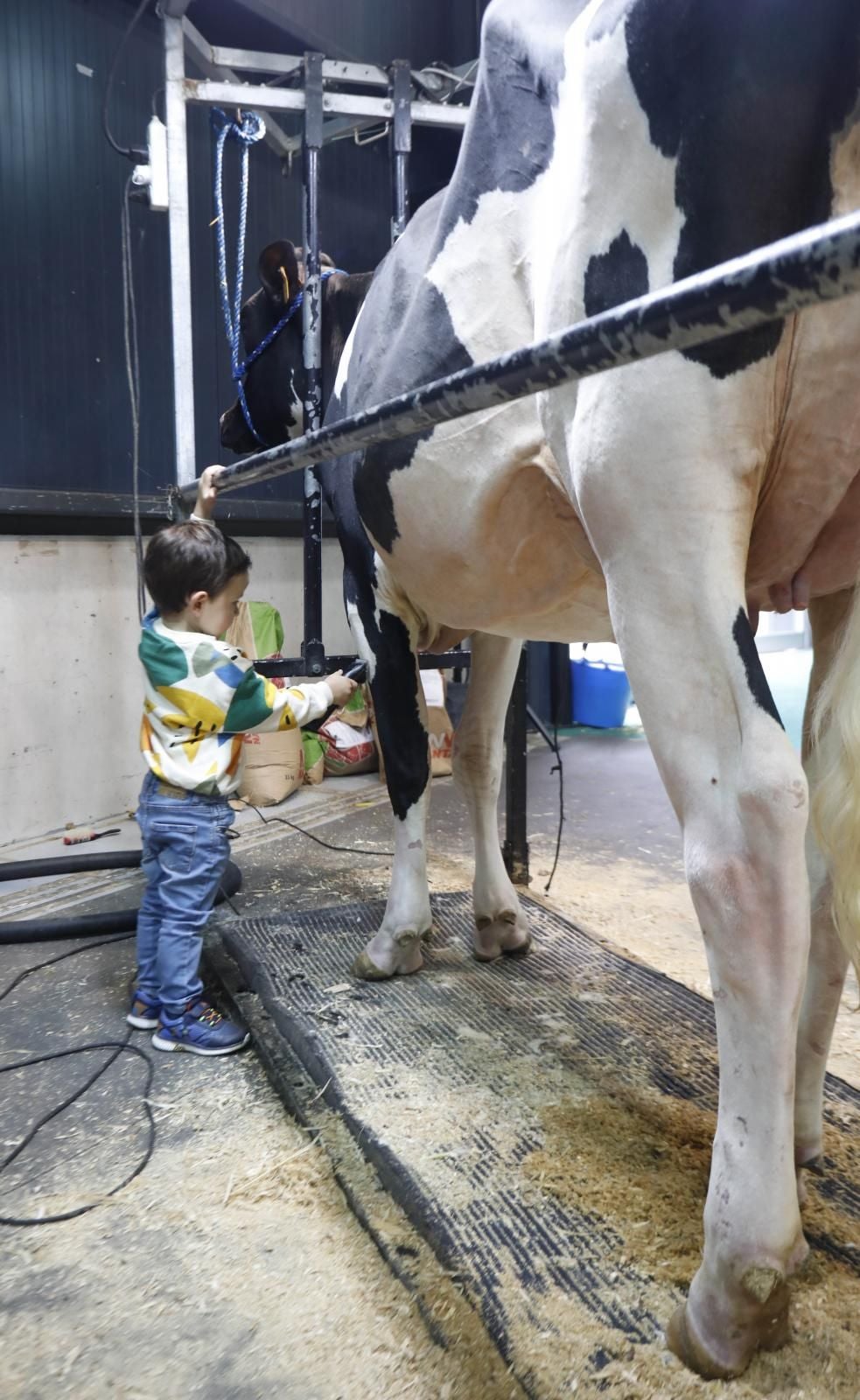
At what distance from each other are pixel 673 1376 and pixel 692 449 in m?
0.99

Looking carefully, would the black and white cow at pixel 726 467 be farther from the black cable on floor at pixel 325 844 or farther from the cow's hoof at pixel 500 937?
the black cable on floor at pixel 325 844

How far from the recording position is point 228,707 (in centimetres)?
194

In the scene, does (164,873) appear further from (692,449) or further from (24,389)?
(24,389)

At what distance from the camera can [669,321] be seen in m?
0.76

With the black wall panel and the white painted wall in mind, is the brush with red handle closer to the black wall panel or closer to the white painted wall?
the white painted wall

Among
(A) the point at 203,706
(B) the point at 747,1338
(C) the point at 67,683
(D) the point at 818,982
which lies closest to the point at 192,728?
(A) the point at 203,706

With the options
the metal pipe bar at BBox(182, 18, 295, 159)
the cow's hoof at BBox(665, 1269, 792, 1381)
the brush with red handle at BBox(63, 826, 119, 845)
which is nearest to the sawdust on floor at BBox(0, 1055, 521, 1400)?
the cow's hoof at BBox(665, 1269, 792, 1381)

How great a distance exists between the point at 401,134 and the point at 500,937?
6.68 ft

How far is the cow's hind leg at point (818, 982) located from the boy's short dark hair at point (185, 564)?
1.13 meters

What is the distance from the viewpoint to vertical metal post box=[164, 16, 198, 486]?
233 cm

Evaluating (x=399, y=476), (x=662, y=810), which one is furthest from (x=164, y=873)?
(x=662, y=810)

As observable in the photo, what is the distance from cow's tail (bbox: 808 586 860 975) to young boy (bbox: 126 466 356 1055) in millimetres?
1099

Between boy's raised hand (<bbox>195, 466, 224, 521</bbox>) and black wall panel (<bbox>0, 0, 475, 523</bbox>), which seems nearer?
boy's raised hand (<bbox>195, 466, 224, 521</bbox>)

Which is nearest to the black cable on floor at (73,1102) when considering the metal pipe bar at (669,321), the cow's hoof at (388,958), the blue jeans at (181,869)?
the blue jeans at (181,869)
